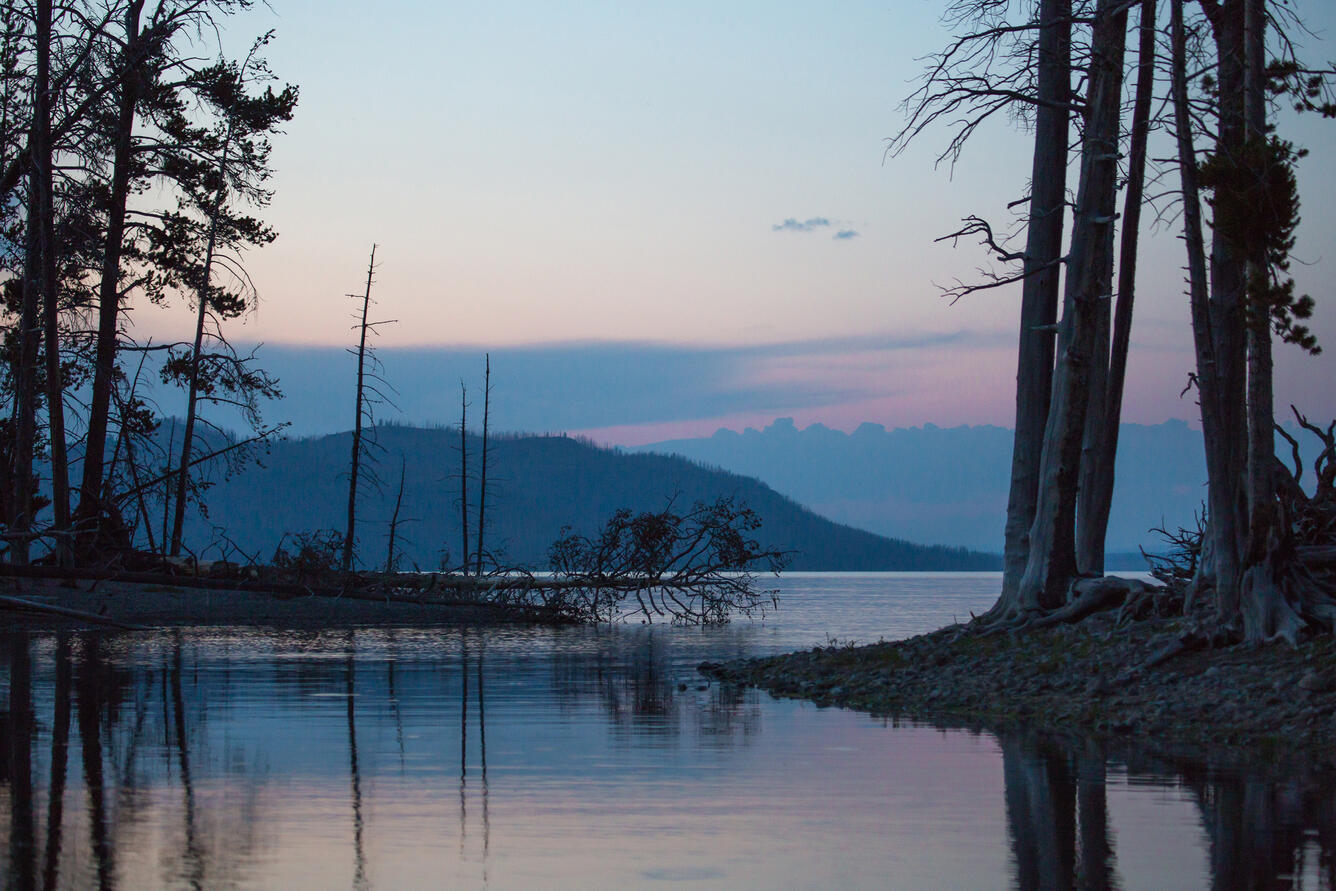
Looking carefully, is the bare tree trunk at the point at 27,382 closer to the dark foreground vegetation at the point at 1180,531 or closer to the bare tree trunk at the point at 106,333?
the bare tree trunk at the point at 106,333

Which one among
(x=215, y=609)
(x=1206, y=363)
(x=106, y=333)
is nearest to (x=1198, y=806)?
(x=1206, y=363)

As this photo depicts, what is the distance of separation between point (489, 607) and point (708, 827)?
25.1 meters

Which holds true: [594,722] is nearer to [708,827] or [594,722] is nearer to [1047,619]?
[708,827]

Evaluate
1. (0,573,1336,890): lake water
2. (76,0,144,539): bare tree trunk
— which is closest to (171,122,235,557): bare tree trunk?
(76,0,144,539): bare tree trunk

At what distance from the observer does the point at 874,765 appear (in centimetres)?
921

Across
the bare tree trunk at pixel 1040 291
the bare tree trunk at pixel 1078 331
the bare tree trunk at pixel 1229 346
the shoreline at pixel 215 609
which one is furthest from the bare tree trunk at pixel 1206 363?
the shoreline at pixel 215 609

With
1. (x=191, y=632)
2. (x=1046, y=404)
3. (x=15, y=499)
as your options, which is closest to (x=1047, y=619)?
(x=1046, y=404)

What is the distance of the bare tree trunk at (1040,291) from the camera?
56.2 feet

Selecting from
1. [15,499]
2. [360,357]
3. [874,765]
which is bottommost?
[874,765]

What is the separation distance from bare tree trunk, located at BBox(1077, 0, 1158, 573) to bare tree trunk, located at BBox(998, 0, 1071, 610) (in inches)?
44.6

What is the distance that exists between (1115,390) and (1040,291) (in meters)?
3.70

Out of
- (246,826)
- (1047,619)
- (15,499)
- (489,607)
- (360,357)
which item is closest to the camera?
(246,826)

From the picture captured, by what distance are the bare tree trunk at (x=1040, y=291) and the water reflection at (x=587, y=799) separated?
5831 mm

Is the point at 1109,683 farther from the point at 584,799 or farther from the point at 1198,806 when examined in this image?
the point at 584,799
